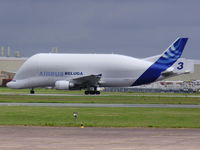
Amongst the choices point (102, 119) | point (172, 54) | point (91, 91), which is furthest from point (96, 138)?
point (172, 54)

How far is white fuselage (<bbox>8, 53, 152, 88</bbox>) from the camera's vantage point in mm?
90875

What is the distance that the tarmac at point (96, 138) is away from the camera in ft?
76.9

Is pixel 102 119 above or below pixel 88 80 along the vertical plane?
below

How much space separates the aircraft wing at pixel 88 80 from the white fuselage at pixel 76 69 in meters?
1.23

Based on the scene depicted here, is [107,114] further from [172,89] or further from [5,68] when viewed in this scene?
[5,68]

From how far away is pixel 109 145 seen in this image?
78.8ft

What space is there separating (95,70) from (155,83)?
5353cm

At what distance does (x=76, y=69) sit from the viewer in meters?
92.1

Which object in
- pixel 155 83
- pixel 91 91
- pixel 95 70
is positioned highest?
pixel 95 70

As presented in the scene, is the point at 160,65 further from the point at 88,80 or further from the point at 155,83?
the point at 155,83

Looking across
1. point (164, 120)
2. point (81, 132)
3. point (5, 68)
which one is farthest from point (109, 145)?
point (5, 68)

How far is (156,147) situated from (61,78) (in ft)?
223

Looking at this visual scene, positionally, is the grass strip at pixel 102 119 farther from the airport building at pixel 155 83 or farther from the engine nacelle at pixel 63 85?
the airport building at pixel 155 83

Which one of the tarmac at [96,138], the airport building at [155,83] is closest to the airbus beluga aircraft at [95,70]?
the airport building at [155,83]
